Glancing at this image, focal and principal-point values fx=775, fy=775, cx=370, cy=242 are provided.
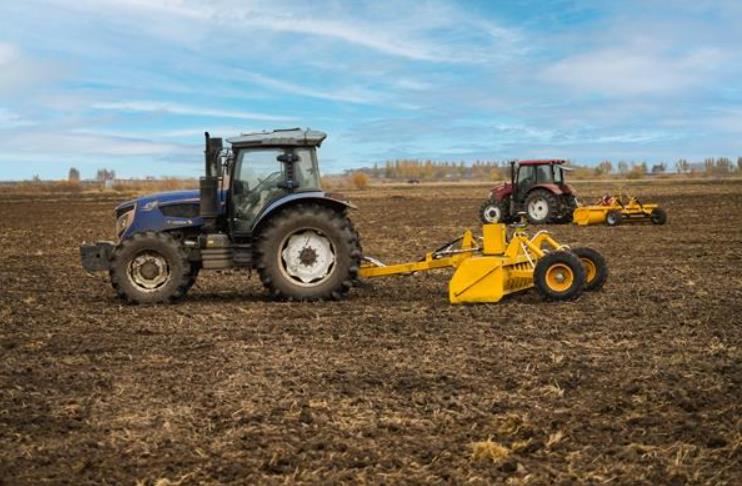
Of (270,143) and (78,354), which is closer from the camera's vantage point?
(78,354)

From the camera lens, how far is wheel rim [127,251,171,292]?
30.0 feet

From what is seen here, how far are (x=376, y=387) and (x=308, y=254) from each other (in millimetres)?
3602

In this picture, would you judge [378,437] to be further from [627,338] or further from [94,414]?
[627,338]

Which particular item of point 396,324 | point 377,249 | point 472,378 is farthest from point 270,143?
point 377,249

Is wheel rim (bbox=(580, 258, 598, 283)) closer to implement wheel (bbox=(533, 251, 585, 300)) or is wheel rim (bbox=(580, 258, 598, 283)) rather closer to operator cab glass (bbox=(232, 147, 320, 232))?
implement wheel (bbox=(533, 251, 585, 300))

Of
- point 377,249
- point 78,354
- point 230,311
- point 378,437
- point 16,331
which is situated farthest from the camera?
point 377,249

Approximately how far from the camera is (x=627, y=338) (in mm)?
7148

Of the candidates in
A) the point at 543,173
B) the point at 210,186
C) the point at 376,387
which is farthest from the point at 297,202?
the point at 543,173

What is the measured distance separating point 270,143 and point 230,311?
2.01 m

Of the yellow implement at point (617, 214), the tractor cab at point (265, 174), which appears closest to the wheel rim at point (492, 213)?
the yellow implement at point (617, 214)

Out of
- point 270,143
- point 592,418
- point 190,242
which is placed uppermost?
point 270,143

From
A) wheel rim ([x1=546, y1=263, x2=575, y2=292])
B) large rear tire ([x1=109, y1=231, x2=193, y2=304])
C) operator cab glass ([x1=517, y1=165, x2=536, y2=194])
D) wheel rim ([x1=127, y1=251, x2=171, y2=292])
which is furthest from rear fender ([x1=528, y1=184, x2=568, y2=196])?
wheel rim ([x1=127, y1=251, x2=171, y2=292])

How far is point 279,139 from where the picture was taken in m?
9.06

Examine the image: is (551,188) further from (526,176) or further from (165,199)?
(165,199)
